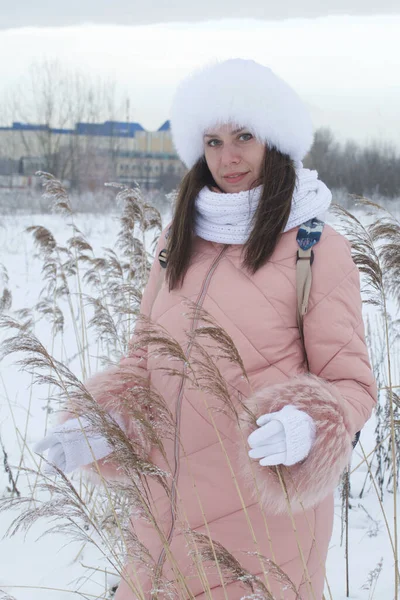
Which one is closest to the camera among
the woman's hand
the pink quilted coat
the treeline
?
the woman's hand

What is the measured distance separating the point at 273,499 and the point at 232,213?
0.80m

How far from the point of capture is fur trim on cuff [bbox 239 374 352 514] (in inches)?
57.3

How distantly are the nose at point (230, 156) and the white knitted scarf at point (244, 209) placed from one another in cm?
10

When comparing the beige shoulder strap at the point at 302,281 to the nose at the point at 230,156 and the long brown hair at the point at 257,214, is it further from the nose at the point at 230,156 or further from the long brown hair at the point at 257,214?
the nose at the point at 230,156

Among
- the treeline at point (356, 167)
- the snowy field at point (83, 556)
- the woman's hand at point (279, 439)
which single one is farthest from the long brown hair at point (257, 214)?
the treeline at point (356, 167)

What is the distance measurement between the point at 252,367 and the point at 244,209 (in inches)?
18.0

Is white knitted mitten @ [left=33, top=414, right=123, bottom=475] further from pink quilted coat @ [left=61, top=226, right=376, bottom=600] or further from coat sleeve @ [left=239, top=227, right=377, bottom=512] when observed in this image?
coat sleeve @ [left=239, top=227, right=377, bottom=512]

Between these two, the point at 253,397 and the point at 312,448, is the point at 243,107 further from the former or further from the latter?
the point at 312,448

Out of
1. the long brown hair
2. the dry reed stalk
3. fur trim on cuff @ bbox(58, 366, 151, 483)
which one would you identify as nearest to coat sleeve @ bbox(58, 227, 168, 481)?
fur trim on cuff @ bbox(58, 366, 151, 483)

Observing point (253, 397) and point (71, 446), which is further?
point (71, 446)

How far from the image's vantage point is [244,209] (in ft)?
5.88

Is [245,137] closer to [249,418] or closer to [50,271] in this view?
[249,418]

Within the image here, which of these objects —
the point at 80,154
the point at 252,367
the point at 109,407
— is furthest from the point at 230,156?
the point at 80,154

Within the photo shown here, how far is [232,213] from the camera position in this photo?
1.80 m
